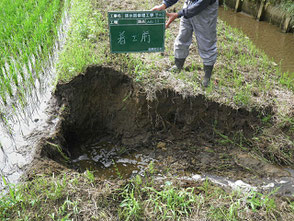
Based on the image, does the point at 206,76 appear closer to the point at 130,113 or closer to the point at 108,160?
the point at 130,113

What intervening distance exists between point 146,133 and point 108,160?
54cm

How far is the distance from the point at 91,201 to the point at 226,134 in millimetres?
1653

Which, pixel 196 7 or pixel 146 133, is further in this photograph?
pixel 146 133

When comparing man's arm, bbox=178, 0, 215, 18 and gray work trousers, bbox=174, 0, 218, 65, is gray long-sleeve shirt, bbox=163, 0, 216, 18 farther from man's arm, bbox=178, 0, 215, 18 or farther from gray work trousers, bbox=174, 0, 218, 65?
gray work trousers, bbox=174, 0, 218, 65

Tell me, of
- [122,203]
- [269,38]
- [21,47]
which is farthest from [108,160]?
[269,38]

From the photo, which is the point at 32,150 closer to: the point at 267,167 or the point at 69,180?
the point at 69,180

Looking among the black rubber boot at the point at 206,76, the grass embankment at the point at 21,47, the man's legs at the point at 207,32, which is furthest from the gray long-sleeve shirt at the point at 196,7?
the grass embankment at the point at 21,47

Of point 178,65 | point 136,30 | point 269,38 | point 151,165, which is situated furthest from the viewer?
point 269,38

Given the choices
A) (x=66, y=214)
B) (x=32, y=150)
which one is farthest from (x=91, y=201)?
(x=32, y=150)

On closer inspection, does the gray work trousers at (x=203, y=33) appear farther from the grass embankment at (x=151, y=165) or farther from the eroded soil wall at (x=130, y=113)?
the eroded soil wall at (x=130, y=113)

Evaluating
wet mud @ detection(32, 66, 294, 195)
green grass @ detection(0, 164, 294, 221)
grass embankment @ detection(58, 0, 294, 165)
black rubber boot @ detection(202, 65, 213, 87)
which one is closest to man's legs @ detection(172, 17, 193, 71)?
grass embankment @ detection(58, 0, 294, 165)

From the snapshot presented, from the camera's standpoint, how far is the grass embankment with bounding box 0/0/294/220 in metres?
1.88

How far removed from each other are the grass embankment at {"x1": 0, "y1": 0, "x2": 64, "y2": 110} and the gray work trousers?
192 cm

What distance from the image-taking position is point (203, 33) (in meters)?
2.73
